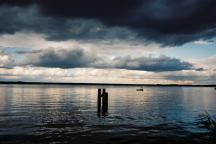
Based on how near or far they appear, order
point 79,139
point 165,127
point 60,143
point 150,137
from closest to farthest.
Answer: point 60,143
point 79,139
point 150,137
point 165,127

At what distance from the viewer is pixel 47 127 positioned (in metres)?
17.1

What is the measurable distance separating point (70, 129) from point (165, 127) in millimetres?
10068

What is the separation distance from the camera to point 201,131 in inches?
652

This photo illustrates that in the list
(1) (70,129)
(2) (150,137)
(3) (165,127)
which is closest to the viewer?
(2) (150,137)

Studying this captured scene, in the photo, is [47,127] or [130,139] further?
[47,127]

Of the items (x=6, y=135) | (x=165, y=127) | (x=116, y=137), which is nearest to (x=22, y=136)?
(x=6, y=135)

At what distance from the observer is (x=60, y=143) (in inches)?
495

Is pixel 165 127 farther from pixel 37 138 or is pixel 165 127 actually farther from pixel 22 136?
pixel 22 136

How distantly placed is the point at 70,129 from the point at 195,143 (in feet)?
36.7

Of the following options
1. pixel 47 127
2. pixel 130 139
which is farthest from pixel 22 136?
pixel 130 139

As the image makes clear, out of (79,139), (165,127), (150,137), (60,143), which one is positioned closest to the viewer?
(60,143)

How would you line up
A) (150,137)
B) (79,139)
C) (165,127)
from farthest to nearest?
(165,127) → (150,137) → (79,139)

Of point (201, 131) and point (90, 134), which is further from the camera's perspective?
point (201, 131)

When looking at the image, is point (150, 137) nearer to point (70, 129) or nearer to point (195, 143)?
point (195, 143)
